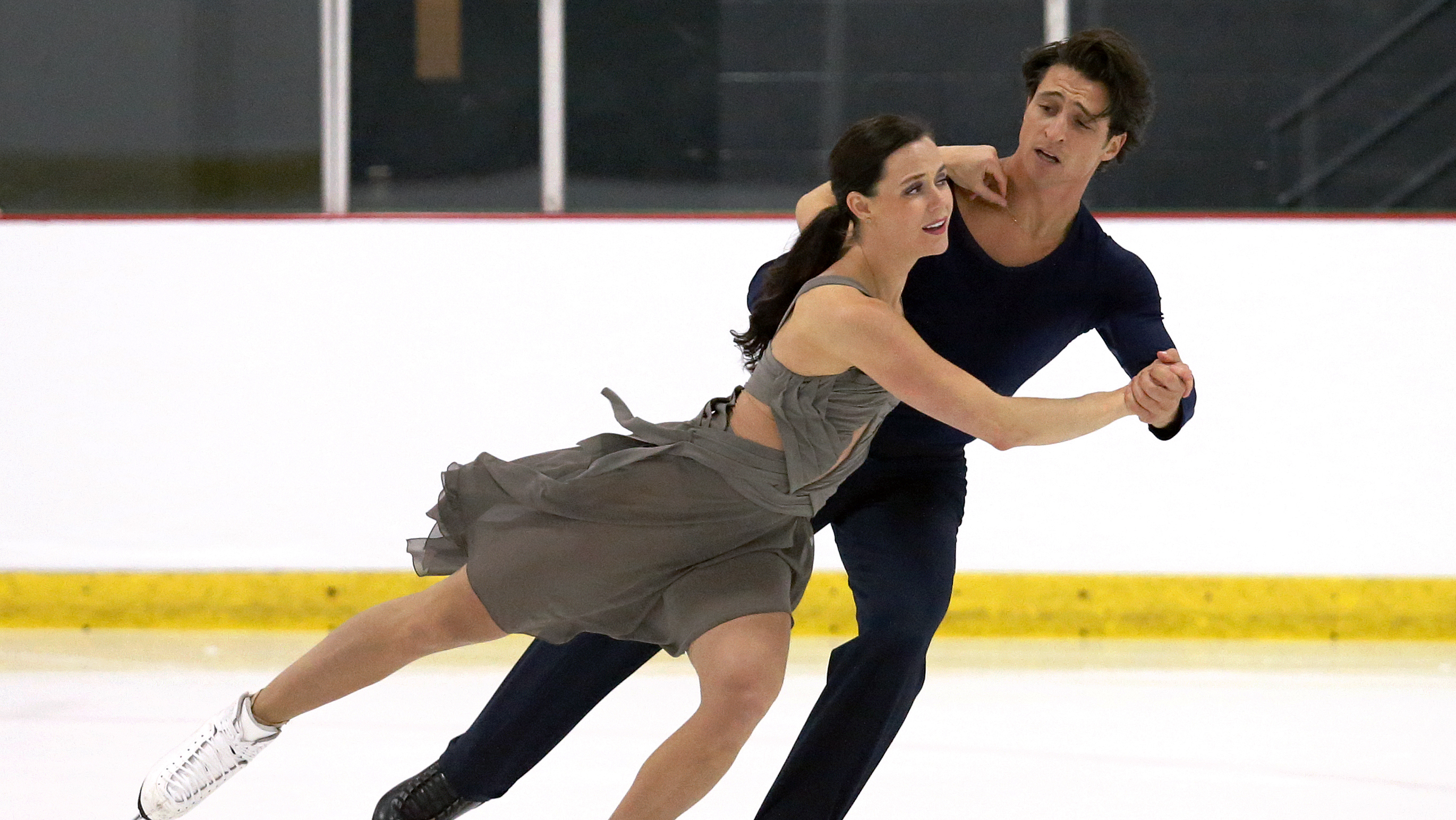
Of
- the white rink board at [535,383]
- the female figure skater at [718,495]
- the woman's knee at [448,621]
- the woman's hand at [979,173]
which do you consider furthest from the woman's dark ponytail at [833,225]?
the white rink board at [535,383]

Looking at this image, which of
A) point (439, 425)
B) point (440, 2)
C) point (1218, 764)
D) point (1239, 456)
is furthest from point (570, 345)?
point (1218, 764)

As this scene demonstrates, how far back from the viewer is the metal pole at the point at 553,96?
189 inches

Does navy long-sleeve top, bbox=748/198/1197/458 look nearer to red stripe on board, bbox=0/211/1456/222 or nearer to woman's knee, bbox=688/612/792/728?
woman's knee, bbox=688/612/792/728

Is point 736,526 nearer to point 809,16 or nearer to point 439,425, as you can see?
point 439,425

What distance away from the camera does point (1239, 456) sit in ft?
14.6

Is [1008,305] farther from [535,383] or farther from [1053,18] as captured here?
[1053,18]

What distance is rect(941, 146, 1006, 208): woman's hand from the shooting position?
251 centimetres

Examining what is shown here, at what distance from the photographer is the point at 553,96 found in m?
4.80

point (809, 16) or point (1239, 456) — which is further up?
point (809, 16)

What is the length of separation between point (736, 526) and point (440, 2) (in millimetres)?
3063

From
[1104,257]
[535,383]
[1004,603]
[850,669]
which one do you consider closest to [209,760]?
[850,669]

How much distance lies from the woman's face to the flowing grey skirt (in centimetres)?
36

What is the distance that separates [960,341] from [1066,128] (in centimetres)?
37

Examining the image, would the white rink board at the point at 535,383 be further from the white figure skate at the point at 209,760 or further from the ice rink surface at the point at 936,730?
the white figure skate at the point at 209,760
